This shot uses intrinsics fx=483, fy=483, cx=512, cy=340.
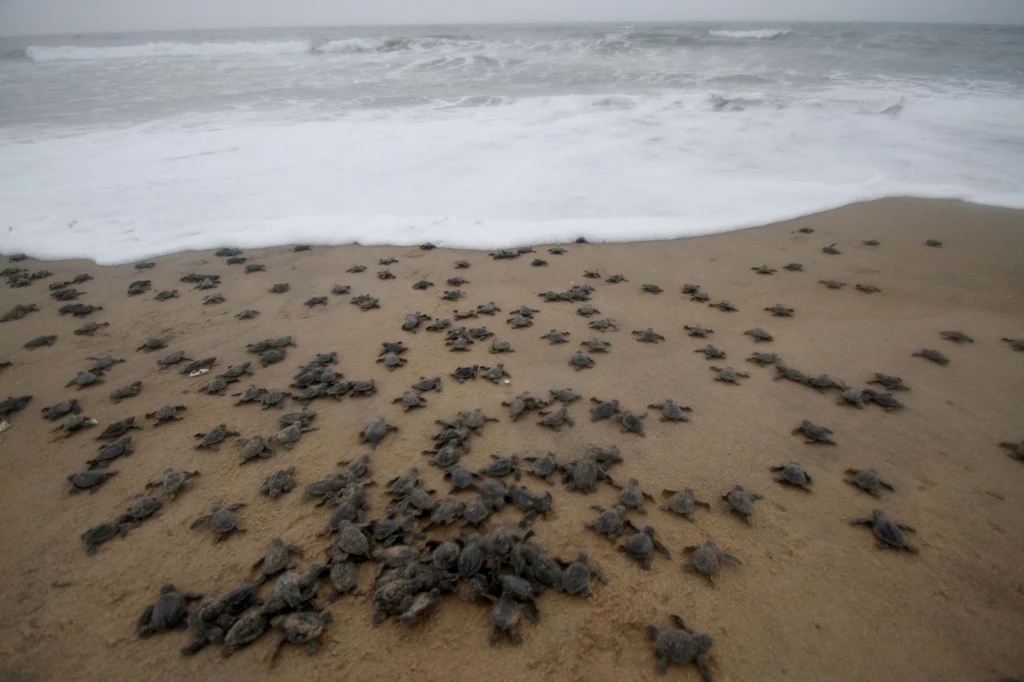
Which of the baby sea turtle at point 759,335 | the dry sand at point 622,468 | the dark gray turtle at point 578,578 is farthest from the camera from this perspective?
the baby sea turtle at point 759,335

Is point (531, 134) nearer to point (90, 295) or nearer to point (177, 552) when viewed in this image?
point (90, 295)

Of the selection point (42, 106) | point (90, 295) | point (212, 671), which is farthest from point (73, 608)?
point (42, 106)

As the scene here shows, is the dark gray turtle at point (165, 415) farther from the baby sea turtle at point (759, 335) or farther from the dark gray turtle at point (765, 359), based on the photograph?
the baby sea turtle at point (759, 335)

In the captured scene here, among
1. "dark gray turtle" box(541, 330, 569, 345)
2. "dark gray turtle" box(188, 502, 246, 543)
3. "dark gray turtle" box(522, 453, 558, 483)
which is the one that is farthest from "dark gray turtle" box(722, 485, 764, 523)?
"dark gray turtle" box(188, 502, 246, 543)

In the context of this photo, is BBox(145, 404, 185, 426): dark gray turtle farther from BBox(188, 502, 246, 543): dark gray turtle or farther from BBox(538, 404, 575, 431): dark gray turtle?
BBox(538, 404, 575, 431): dark gray turtle

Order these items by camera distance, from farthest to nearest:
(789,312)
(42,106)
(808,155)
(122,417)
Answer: (42,106)
(808,155)
(789,312)
(122,417)

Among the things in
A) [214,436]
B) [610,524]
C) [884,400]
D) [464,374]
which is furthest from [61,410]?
[884,400]

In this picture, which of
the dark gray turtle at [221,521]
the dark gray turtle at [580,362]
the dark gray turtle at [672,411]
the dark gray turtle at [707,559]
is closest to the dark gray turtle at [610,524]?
the dark gray turtle at [707,559]
